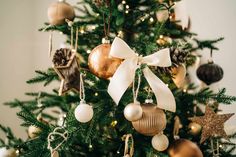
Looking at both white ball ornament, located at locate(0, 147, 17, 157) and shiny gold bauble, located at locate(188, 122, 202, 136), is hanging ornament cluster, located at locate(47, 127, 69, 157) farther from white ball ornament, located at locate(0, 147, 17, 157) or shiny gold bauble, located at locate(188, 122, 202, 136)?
shiny gold bauble, located at locate(188, 122, 202, 136)

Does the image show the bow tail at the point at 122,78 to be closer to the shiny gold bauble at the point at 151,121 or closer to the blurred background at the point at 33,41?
the shiny gold bauble at the point at 151,121

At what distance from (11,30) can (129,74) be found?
133cm

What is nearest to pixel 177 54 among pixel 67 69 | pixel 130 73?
pixel 130 73

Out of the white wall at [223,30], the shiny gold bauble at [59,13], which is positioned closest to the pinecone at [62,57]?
the shiny gold bauble at [59,13]

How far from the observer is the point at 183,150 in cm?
94

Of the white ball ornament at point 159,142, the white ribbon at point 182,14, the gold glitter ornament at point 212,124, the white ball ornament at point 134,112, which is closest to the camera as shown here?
the white ball ornament at point 134,112

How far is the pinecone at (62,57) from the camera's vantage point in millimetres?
905

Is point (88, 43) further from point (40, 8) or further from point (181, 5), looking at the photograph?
point (40, 8)

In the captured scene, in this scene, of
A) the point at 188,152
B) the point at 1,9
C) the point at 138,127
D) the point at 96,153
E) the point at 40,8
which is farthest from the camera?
the point at 40,8

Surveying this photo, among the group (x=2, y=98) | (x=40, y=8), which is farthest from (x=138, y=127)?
(x=40, y=8)

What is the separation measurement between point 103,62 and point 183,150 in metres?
0.34

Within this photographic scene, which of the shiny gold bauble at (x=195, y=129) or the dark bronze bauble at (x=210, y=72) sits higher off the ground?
the dark bronze bauble at (x=210, y=72)

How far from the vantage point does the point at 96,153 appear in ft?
3.59

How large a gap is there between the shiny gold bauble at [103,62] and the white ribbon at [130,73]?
42mm
